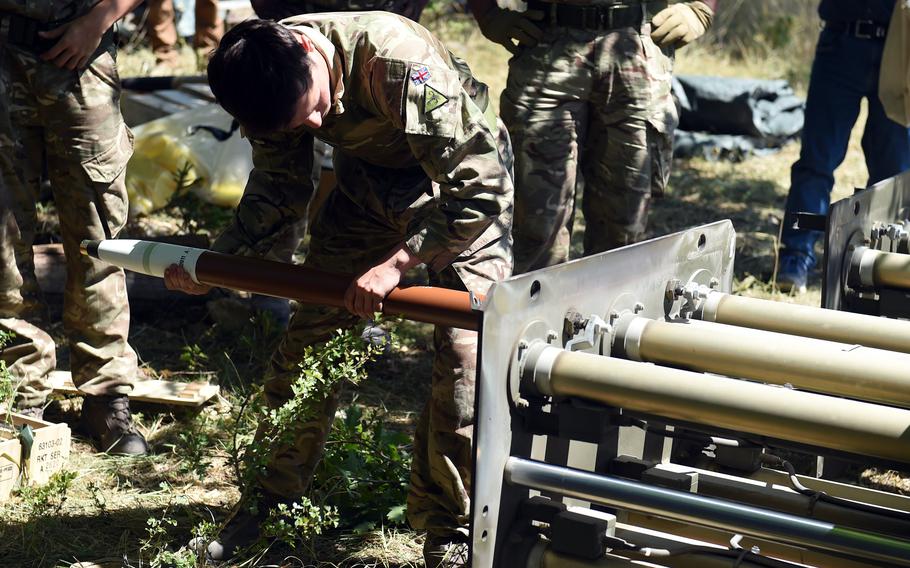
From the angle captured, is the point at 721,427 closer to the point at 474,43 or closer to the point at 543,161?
the point at 543,161

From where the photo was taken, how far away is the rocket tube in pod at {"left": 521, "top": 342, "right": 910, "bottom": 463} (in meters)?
2.03

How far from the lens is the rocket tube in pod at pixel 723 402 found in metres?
2.03

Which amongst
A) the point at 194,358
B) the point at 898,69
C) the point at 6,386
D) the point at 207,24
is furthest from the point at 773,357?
the point at 207,24

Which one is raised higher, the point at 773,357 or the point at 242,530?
the point at 773,357

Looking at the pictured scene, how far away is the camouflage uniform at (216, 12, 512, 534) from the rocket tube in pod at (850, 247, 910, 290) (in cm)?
102

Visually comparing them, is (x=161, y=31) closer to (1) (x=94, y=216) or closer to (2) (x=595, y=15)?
(1) (x=94, y=216)

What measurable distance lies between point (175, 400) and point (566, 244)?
1602mm

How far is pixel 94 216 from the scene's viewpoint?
3.88 meters

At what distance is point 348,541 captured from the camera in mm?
3359

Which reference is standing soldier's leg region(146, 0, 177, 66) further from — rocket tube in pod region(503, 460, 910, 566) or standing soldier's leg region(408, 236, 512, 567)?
rocket tube in pod region(503, 460, 910, 566)

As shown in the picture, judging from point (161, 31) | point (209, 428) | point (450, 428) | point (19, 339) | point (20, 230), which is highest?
point (161, 31)

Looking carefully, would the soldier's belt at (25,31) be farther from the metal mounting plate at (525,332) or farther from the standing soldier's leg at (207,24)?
the standing soldier's leg at (207,24)

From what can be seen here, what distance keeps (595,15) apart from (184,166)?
9.29 ft

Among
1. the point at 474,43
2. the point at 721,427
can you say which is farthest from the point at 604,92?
the point at 474,43
